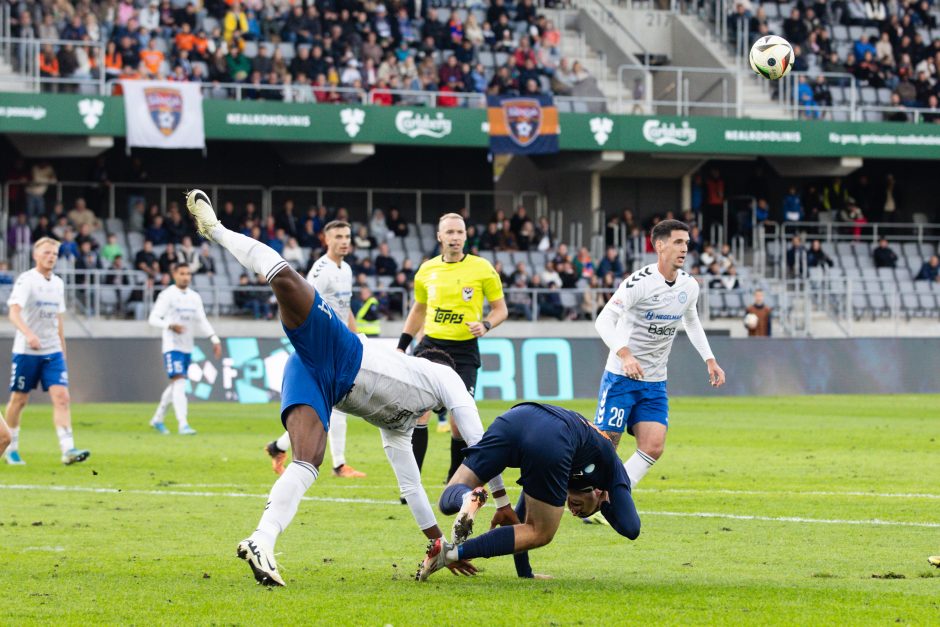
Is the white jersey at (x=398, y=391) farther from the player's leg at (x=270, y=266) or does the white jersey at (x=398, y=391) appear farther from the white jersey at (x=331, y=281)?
the white jersey at (x=331, y=281)

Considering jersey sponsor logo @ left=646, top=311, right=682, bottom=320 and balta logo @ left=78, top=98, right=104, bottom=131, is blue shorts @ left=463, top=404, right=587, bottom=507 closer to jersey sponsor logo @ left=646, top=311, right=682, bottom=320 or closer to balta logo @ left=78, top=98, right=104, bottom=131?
jersey sponsor logo @ left=646, top=311, right=682, bottom=320

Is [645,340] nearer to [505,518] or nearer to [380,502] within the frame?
[380,502]

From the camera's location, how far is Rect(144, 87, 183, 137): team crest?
33.4m

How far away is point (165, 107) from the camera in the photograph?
1323 inches

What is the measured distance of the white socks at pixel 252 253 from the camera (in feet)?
26.3

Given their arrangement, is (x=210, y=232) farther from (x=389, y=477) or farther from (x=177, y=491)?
(x=389, y=477)

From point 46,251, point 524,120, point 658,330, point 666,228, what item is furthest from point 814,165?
point 666,228

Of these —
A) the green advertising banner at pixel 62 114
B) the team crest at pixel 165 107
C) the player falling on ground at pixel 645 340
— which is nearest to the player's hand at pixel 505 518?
the player falling on ground at pixel 645 340

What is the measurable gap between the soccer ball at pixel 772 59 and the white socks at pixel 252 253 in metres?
9.26

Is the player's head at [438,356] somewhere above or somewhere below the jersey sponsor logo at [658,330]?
below

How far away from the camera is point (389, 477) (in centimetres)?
1459

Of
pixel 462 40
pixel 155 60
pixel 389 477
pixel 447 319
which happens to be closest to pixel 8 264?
pixel 155 60

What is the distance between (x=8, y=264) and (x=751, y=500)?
24411 mm

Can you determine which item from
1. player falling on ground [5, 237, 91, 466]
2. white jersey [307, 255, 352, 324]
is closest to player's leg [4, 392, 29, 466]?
player falling on ground [5, 237, 91, 466]
